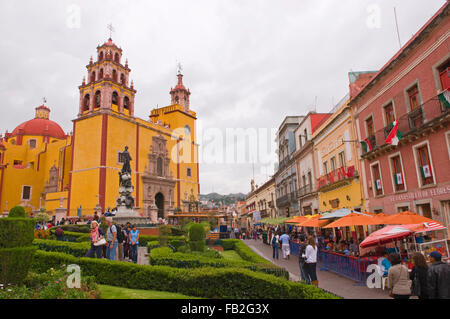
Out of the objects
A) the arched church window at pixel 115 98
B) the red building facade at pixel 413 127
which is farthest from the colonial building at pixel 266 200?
the red building facade at pixel 413 127

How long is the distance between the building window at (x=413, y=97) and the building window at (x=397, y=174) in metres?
2.52

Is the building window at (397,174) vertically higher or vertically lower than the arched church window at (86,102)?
lower

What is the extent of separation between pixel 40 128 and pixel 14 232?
163 feet

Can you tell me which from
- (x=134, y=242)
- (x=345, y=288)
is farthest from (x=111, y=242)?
(x=345, y=288)

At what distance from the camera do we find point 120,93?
38062 mm

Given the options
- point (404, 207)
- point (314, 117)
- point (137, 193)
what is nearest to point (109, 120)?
point (137, 193)

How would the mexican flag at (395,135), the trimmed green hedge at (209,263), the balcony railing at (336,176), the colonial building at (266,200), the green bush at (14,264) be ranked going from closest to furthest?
the green bush at (14,264) → the trimmed green hedge at (209,263) → the mexican flag at (395,135) → the balcony railing at (336,176) → the colonial building at (266,200)

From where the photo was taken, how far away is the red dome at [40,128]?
47750 mm

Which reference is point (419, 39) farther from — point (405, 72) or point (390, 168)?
point (390, 168)

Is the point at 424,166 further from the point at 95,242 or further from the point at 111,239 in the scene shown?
the point at 95,242

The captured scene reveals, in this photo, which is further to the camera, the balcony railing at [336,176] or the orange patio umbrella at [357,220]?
the balcony railing at [336,176]

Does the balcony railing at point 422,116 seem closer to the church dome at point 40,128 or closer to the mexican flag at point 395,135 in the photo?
the mexican flag at point 395,135

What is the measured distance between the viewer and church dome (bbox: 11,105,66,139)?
47809 millimetres
